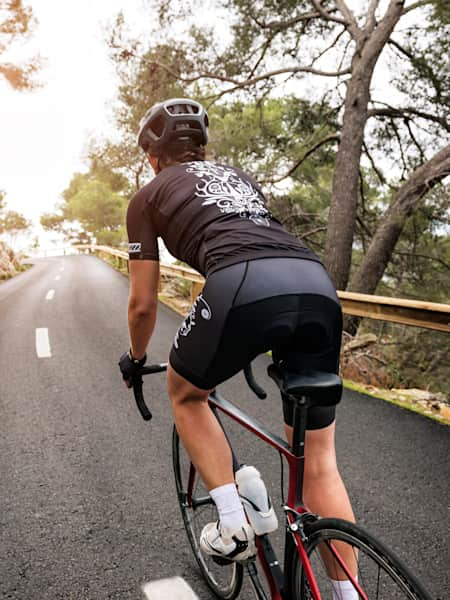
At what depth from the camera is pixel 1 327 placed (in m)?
9.42

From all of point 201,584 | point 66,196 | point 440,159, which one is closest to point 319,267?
point 201,584

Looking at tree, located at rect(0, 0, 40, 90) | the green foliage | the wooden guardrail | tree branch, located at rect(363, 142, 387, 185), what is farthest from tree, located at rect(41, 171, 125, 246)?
the wooden guardrail

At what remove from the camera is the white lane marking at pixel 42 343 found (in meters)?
7.30

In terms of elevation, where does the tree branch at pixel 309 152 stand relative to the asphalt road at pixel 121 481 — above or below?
above

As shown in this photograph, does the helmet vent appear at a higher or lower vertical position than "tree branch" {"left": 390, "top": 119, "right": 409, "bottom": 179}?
lower

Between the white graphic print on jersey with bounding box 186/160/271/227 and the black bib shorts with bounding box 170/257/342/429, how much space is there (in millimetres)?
311

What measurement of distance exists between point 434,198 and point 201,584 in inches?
363

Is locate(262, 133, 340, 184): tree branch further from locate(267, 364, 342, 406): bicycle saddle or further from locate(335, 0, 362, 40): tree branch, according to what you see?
locate(267, 364, 342, 406): bicycle saddle

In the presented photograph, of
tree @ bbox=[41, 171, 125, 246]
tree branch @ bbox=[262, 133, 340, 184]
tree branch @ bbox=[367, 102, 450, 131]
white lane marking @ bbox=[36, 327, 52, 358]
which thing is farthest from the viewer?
tree @ bbox=[41, 171, 125, 246]

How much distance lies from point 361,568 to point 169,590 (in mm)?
1299

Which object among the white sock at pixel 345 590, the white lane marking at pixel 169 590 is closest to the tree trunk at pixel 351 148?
the white lane marking at pixel 169 590

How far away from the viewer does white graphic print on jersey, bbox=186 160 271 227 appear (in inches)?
80.4

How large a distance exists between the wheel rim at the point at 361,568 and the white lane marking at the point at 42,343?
19.8 ft

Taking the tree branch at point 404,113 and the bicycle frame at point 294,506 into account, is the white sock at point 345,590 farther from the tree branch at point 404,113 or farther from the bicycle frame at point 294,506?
the tree branch at point 404,113
